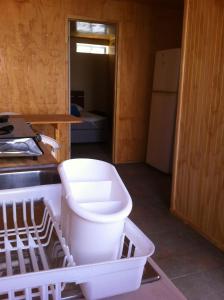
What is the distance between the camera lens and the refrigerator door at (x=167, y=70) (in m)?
4.04

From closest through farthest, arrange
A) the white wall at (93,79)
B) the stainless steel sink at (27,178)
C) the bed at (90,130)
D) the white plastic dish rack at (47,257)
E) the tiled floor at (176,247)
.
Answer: the white plastic dish rack at (47,257) → the stainless steel sink at (27,178) → the tiled floor at (176,247) → the bed at (90,130) → the white wall at (93,79)

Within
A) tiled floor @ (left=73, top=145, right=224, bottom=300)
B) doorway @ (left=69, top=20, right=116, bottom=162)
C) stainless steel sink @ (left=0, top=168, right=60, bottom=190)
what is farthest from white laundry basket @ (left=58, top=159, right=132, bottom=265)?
doorway @ (left=69, top=20, right=116, bottom=162)

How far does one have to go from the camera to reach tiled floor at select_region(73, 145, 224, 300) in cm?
206

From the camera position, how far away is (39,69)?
411cm

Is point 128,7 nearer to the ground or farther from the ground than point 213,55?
farther from the ground

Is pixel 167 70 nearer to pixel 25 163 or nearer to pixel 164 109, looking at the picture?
pixel 164 109

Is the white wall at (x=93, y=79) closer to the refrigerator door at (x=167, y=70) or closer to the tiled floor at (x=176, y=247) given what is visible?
the refrigerator door at (x=167, y=70)

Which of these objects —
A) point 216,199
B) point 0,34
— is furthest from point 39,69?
point 216,199

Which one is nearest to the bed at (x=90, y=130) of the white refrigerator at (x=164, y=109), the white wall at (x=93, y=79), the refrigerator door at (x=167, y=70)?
the white wall at (x=93, y=79)

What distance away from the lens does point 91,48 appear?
24.8 feet

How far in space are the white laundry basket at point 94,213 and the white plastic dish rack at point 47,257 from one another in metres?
0.04

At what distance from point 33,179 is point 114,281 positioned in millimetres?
728

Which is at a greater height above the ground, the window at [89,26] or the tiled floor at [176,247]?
the window at [89,26]

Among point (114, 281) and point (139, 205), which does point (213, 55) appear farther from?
point (114, 281)
